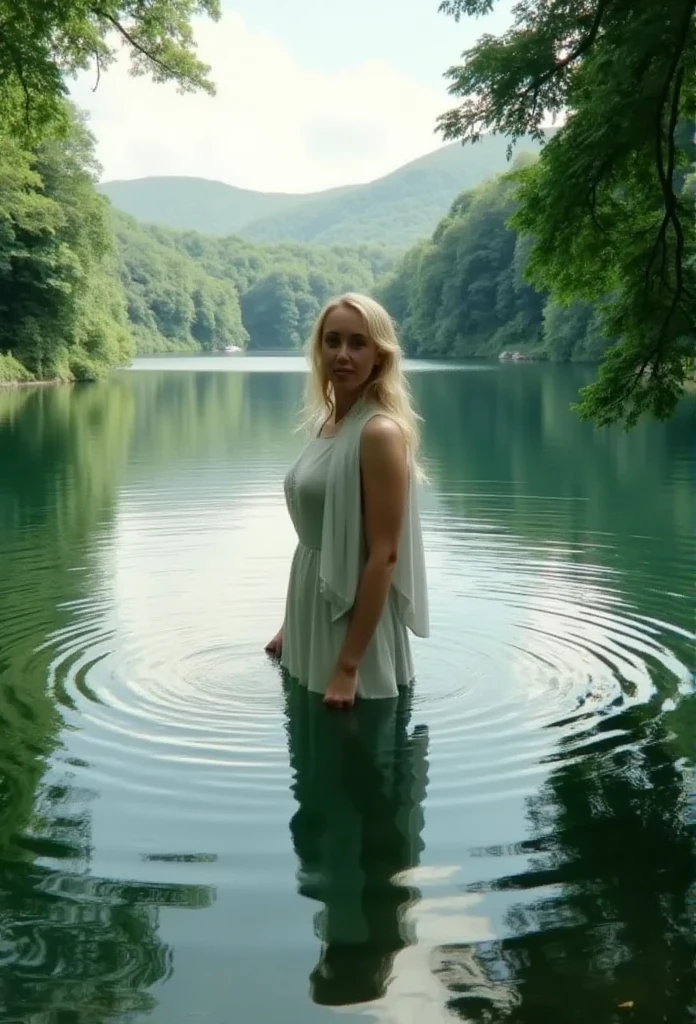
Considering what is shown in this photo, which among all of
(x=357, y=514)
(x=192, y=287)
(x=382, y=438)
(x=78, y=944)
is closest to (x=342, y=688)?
(x=357, y=514)

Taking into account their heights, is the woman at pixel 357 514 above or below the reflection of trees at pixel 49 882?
above

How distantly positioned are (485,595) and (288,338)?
Result: 164271 millimetres

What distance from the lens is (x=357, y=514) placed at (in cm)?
473

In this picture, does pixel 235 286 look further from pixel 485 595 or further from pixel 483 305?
pixel 485 595

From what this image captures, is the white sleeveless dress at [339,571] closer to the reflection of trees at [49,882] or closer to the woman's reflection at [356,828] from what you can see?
the woman's reflection at [356,828]

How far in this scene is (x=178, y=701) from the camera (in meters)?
5.52

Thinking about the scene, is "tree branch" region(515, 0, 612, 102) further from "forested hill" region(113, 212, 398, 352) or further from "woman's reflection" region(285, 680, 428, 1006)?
"forested hill" region(113, 212, 398, 352)

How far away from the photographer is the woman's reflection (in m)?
3.23

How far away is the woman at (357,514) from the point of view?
468 centimetres

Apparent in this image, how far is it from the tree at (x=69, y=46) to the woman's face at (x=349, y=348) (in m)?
4.54

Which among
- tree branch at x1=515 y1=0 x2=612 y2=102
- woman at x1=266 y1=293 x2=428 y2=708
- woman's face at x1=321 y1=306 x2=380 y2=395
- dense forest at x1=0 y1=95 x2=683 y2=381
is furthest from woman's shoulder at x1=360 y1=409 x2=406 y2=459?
tree branch at x1=515 y1=0 x2=612 y2=102

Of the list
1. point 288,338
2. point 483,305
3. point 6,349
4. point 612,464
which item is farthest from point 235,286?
point 612,464

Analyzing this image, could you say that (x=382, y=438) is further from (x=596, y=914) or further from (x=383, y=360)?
(x=596, y=914)

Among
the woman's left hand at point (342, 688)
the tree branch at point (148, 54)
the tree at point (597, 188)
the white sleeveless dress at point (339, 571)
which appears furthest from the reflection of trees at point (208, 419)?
the woman's left hand at point (342, 688)
